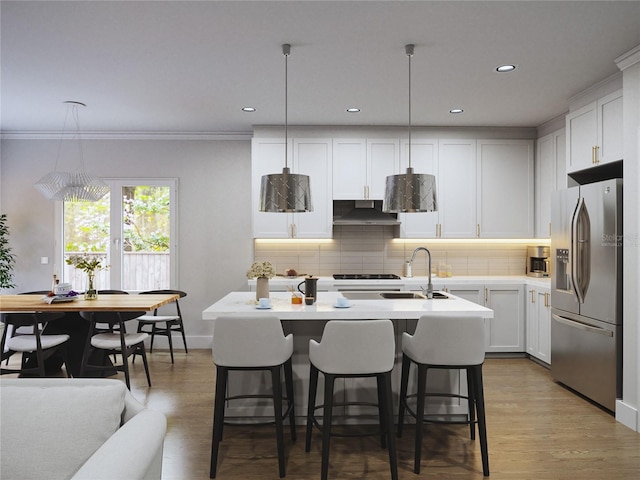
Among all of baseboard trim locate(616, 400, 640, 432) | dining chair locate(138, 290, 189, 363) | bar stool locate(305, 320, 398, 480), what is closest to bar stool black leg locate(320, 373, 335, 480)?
bar stool locate(305, 320, 398, 480)

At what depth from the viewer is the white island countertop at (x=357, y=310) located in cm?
304

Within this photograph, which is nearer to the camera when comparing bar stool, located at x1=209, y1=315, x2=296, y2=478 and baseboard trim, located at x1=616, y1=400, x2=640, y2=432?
bar stool, located at x1=209, y1=315, x2=296, y2=478

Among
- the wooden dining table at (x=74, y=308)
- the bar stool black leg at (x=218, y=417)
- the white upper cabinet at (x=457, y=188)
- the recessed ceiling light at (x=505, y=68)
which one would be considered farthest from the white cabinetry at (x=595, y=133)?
the wooden dining table at (x=74, y=308)

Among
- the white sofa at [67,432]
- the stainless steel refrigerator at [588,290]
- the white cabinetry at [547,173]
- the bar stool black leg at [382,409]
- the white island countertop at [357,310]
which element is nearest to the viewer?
the white sofa at [67,432]

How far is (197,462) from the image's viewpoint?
2879 millimetres

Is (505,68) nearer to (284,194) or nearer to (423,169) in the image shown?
(423,169)

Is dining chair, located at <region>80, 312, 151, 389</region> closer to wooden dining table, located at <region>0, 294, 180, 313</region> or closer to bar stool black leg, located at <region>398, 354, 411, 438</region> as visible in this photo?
wooden dining table, located at <region>0, 294, 180, 313</region>

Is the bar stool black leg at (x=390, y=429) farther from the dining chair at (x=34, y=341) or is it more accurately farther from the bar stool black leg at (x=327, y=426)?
the dining chair at (x=34, y=341)

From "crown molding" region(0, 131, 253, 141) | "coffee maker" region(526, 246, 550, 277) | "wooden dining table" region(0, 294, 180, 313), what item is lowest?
"wooden dining table" region(0, 294, 180, 313)

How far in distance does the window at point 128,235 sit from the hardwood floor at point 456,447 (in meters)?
2.19

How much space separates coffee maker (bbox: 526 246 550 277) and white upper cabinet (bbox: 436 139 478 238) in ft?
2.82

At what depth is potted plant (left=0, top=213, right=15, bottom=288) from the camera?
223 inches

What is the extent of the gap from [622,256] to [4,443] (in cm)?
402

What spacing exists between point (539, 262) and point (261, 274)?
4.01 metres
